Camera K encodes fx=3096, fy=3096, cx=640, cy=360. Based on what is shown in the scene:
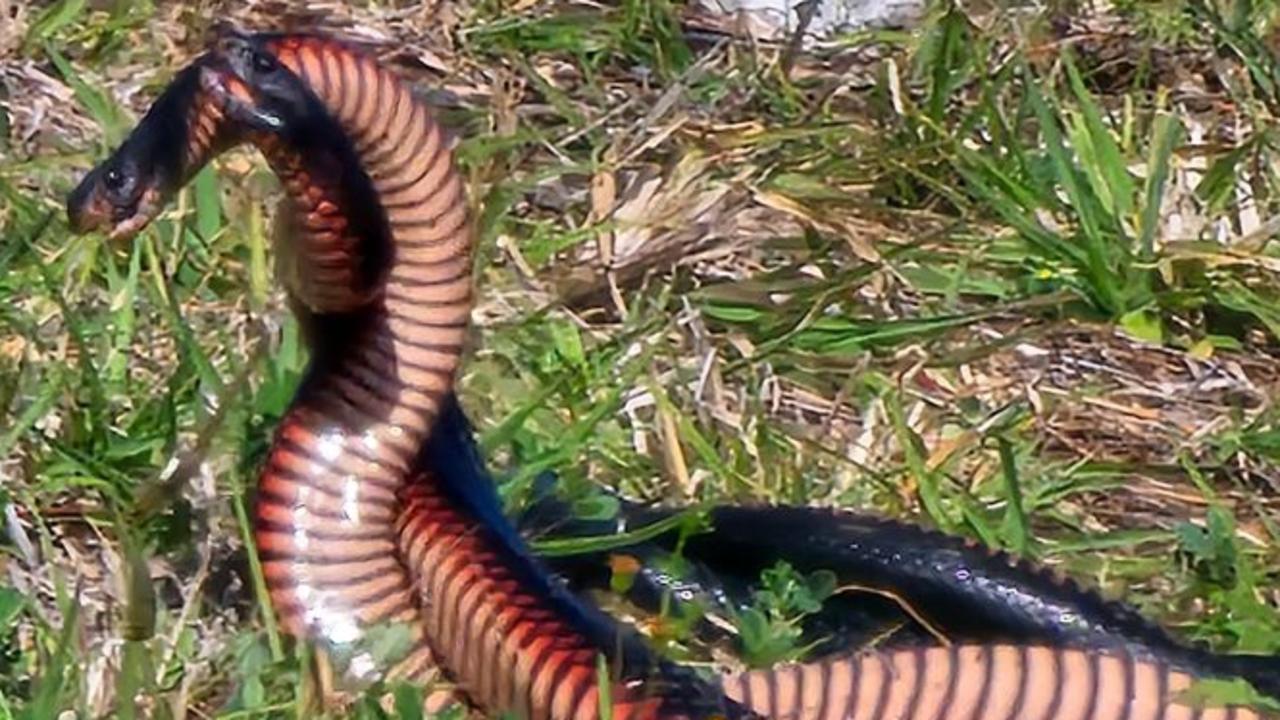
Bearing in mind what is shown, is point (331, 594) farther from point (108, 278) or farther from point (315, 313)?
point (108, 278)

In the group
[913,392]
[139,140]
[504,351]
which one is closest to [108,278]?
Result: [504,351]

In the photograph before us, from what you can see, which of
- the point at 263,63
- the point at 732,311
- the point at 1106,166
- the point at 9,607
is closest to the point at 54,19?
the point at 732,311

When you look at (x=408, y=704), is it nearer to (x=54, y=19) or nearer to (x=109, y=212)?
(x=109, y=212)

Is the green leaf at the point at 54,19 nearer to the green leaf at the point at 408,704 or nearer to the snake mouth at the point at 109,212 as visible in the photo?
the snake mouth at the point at 109,212

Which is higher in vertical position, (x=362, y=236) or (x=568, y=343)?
(x=362, y=236)

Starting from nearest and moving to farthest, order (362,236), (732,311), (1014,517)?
(362,236), (1014,517), (732,311)

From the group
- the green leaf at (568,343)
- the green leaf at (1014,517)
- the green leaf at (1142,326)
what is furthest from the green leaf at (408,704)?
the green leaf at (1142,326)
